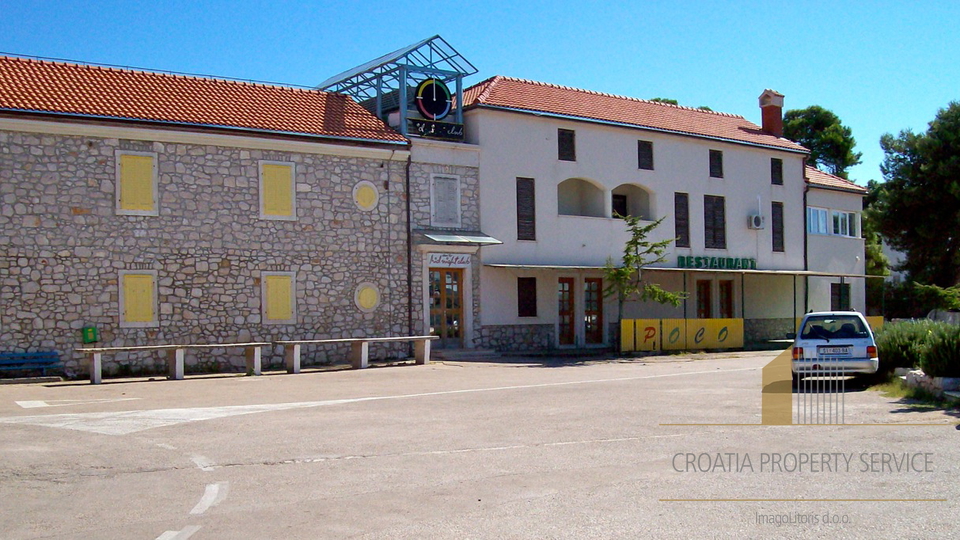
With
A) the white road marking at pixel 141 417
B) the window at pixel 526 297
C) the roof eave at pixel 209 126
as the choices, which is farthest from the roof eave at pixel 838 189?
the white road marking at pixel 141 417

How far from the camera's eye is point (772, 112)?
127 feet

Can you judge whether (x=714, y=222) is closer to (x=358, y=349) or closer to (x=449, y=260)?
(x=449, y=260)

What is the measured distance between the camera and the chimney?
38.8 m

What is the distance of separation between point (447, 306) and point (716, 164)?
13.3 m

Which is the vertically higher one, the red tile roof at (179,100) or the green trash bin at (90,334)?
the red tile roof at (179,100)

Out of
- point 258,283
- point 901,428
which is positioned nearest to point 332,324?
point 258,283

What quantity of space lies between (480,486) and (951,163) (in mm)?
43575

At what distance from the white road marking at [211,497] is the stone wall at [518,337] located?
1937 centimetres

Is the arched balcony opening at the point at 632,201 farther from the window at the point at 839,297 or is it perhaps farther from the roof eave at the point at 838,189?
the window at the point at 839,297

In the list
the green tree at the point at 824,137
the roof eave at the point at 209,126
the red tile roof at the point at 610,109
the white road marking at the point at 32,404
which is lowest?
the white road marking at the point at 32,404

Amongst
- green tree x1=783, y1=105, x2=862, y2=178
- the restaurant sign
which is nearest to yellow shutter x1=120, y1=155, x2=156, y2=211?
the restaurant sign

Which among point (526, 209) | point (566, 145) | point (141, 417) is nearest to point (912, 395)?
point (141, 417)

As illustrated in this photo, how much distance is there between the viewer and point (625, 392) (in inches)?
637

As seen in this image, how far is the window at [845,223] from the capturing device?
3994cm
